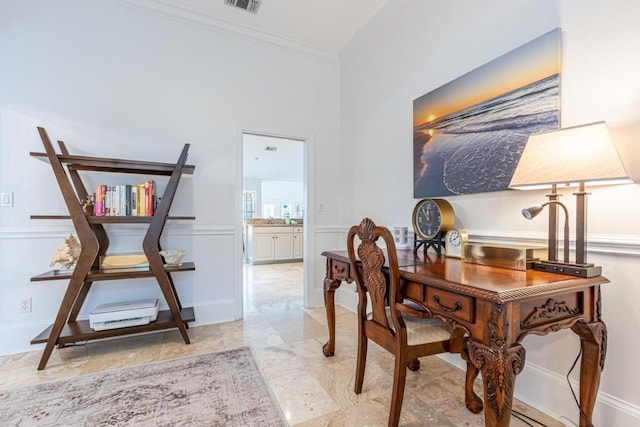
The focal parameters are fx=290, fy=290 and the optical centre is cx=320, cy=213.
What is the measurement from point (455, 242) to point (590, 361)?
2.60 feet

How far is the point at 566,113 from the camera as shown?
1469 mm

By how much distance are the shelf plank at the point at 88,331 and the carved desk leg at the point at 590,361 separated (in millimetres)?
2515

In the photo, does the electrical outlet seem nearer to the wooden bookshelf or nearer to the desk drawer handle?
the wooden bookshelf

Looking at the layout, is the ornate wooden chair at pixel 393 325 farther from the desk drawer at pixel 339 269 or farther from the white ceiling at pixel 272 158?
the white ceiling at pixel 272 158

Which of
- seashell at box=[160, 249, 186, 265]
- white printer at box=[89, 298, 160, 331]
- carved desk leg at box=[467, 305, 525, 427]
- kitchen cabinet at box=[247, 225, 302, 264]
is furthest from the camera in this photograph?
kitchen cabinet at box=[247, 225, 302, 264]

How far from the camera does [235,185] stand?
294cm

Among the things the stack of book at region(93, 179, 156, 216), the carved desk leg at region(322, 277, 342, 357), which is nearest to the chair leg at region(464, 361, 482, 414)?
the carved desk leg at region(322, 277, 342, 357)

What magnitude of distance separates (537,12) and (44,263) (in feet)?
12.4

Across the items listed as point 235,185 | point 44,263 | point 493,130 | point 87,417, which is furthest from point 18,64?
point 493,130

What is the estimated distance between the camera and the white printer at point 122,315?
85.1 inches

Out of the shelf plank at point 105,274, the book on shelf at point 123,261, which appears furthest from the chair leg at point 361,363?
the book on shelf at point 123,261

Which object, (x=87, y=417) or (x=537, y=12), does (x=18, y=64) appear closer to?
(x=87, y=417)

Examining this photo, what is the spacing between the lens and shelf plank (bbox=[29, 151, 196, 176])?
2.11m

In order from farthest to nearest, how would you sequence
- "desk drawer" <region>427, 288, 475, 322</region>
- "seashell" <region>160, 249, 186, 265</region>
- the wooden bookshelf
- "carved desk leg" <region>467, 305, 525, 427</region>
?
1. "seashell" <region>160, 249, 186, 265</region>
2. the wooden bookshelf
3. "desk drawer" <region>427, 288, 475, 322</region>
4. "carved desk leg" <region>467, 305, 525, 427</region>
